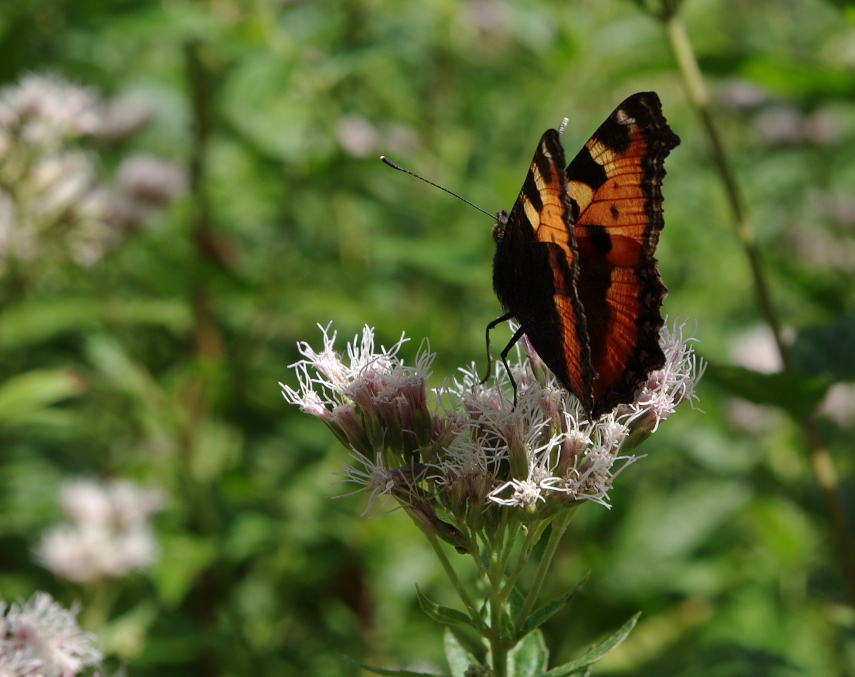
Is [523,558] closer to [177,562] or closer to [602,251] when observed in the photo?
[602,251]

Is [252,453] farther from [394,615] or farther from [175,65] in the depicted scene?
[175,65]

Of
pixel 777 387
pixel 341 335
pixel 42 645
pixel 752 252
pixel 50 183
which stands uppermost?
pixel 50 183

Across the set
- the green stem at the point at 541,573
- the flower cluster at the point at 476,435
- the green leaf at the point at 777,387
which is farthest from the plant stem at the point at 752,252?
the green stem at the point at 541,573

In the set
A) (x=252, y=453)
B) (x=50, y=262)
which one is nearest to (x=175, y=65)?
(x=50, y=262)

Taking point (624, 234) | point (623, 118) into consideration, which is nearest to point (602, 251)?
point (624, 234)

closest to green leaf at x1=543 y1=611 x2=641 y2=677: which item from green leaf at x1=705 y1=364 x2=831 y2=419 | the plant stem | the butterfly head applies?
green leaf at x1=705 y1=364 x2=831 y2=419

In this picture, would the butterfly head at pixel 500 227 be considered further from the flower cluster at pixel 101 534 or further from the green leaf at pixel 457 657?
the flower cluster at pixel 101 534

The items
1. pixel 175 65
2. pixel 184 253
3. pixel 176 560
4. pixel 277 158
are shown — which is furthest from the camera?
pixel 175 65

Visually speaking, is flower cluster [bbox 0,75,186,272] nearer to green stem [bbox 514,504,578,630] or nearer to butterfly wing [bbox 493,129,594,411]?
butterfly wing [bbox 493,129,594,411]
